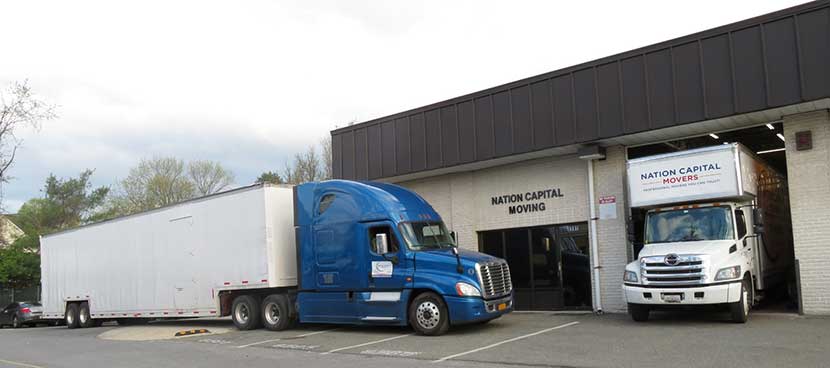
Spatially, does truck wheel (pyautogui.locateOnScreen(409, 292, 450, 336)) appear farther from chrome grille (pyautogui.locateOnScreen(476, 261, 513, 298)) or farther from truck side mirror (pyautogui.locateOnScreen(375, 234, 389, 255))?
truck side mirror (pyautogui.locateOnScreen(375, 234, 389, 255))

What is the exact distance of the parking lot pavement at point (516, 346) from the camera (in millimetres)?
9266

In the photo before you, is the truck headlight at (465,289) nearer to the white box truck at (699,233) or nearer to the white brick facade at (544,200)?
the white box truck at (699,233)

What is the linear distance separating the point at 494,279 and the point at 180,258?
9402 millimetres

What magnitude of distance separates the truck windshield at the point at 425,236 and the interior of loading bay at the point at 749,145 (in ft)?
13.3

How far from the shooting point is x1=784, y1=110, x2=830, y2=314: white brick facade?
12789 mm

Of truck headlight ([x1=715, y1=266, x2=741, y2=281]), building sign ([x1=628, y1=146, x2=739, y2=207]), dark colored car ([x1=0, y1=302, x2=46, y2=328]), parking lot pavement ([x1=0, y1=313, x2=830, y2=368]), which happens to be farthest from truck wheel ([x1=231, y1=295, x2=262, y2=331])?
dark colored car ([x1=0, y1=302, x2=46, y2=328])

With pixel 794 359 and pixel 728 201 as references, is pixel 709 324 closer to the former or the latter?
pixel 728 201

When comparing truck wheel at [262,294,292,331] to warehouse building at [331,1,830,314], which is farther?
truck wheel at [262,294,292,331]

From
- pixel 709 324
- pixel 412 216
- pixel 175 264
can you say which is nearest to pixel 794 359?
pixel 709 324

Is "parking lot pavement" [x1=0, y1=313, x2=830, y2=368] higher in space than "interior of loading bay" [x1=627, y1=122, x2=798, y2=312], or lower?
lower

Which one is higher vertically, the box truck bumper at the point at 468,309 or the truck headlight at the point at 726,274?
the truck headlight at the point at 726,274

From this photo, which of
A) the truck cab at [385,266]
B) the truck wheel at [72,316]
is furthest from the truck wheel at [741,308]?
the truck wheel at [72,316]

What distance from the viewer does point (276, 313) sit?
15.8 meters

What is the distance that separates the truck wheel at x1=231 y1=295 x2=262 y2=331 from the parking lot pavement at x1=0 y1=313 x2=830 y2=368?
1.53 feet
